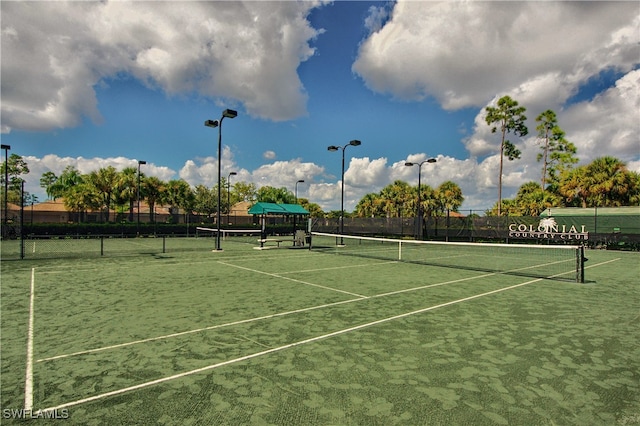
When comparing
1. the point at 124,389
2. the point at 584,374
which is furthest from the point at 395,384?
the point at 124,389

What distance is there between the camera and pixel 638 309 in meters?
7.74

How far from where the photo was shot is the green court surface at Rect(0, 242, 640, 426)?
11.4 feet

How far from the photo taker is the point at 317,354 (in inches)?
192

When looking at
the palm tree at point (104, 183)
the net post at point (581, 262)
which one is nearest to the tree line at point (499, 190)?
the palm tree at point (104, 183)

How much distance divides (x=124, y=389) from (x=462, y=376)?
3.95 meters

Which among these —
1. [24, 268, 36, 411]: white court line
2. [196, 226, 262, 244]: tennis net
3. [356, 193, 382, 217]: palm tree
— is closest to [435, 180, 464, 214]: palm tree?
[356, 193, 382, 217]: palm tree

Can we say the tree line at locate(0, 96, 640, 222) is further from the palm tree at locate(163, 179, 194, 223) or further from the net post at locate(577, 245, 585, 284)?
the net post at locate(577, 245, 585, 284)

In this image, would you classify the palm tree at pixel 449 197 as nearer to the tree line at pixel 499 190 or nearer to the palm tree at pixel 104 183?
the tree line at pixel 499 190

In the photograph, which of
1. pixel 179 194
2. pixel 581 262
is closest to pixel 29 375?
pixel 581 262

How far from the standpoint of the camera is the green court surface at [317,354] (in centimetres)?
348

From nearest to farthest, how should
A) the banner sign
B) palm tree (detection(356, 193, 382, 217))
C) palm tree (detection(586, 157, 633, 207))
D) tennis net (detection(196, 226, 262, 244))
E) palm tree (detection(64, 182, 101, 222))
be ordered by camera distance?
1. the banner sign
2. tennis net (detection(196, 226, 262, 244))
3. palm tree (detection(586, 157, 633, 207))
4. palm tree (detection(64, 182, 101, 222))
5. palm tree (detection(356, 193, 382, 217))

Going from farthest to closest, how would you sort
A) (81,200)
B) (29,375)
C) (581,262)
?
(81,200) → (581,262) → (29,375)

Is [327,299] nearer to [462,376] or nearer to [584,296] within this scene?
[462,376]

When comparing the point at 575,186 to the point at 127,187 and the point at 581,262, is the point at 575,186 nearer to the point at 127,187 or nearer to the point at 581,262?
the point at 581,262
